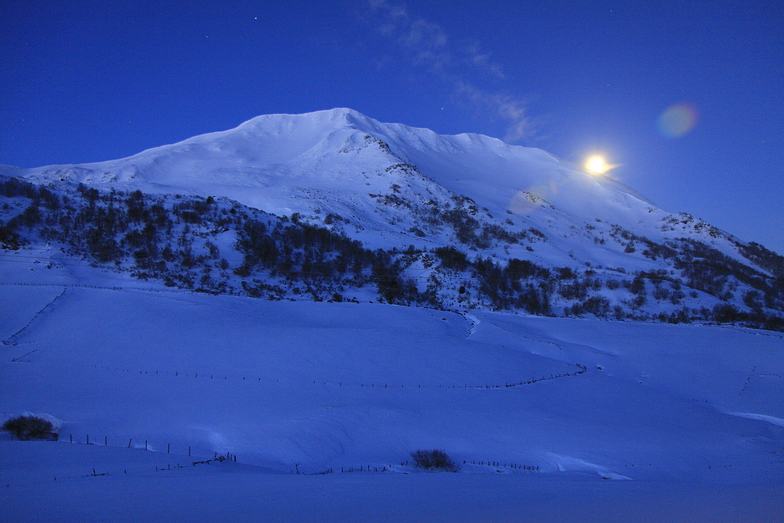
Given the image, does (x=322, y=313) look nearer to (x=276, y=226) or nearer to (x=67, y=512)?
(x=67, y=512)

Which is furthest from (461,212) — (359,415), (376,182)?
(359,415)

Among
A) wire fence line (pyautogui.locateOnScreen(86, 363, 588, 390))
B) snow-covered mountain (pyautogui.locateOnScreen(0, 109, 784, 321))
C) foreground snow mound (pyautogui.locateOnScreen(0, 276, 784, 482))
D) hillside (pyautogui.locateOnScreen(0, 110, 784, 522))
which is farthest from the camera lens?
snow-covered mountain (pyautogui.locateOnScreen(0, 109, 784, 321))

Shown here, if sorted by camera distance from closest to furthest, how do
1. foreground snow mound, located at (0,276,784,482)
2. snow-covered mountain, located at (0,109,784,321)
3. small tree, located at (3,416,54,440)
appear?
1. small tree, located at (3,416,54,440)
2. foreground snow mound, located at (0,276,784,482)
3. snow-covered mountain, located at (0,109,784,321)

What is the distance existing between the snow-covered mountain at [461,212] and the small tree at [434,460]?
24535mm

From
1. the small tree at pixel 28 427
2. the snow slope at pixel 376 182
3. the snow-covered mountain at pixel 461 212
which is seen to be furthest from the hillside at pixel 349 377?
the snow slope at pixel 376 182

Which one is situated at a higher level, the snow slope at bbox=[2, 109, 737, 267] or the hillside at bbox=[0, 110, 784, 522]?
the snow slope at bbox=[2, 109, 737, 267]

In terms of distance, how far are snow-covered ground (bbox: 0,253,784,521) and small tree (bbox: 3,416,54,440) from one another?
35cm

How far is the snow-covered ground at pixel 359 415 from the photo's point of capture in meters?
5.07

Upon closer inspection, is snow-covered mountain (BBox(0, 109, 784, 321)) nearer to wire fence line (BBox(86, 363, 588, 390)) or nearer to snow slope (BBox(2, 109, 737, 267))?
snow slope (BBox(2, 109, 737, 267))

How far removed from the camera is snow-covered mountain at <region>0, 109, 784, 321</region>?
3706cm

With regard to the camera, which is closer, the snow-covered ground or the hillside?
the snow-covered ground

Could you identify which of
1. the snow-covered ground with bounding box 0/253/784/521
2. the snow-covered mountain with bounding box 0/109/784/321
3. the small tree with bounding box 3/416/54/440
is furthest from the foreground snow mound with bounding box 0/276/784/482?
the snow-covered mountain with bounding box 0/109/784/321

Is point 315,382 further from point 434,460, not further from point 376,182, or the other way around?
point 376,182

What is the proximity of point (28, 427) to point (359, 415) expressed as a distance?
7.03 m
